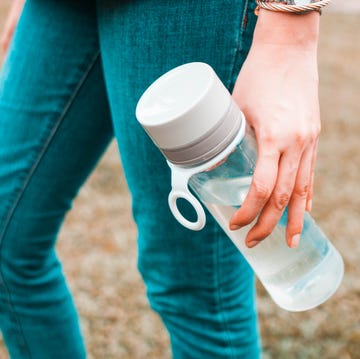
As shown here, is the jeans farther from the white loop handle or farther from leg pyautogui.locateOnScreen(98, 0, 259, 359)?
the white loop handle

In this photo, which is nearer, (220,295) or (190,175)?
(190,175)

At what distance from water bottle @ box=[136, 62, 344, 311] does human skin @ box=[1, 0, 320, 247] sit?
0.05 meters

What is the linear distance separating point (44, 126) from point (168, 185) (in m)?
0.28

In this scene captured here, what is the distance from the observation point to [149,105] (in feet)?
2.67

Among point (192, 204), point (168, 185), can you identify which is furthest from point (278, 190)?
point (168, 185)

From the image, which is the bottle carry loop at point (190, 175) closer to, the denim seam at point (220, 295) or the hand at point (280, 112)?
the hand at point (280, 112)

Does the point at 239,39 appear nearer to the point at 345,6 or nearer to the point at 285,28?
the point at 285,28

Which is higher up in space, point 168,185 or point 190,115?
point 190,115

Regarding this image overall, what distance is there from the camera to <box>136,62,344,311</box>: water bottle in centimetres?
77

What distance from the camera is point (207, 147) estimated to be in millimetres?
788

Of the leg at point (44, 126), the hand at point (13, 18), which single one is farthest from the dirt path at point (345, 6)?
the leg at point (44, 126)

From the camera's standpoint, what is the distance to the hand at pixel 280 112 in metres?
0.77

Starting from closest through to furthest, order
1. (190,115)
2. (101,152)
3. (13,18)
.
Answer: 1. (190,115)
2. (101,152)
3. (13,18)

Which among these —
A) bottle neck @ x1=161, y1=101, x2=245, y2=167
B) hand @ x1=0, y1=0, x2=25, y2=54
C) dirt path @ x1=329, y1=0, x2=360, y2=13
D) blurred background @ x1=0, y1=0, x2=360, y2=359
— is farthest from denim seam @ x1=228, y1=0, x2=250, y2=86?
dirt path @ x1=329, y1=0, x2=360, y2=13
